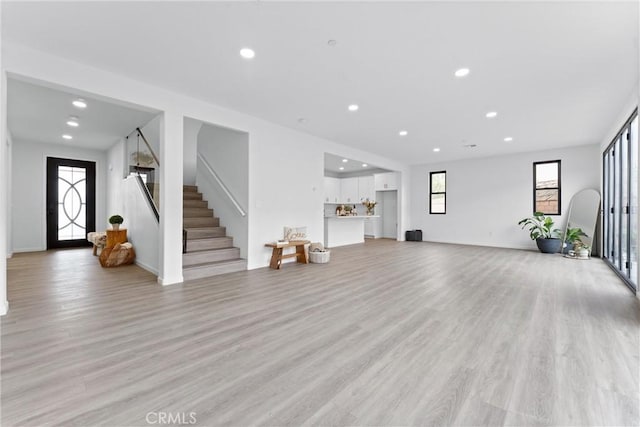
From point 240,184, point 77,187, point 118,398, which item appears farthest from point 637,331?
point 77,187

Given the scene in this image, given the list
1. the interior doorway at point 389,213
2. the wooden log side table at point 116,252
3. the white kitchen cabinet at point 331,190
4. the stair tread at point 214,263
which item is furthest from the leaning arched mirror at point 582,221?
the wooden log side table at point 116,252

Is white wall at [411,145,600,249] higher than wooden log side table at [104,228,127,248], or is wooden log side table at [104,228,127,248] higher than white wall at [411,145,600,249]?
white wall at [411,145,600,249]

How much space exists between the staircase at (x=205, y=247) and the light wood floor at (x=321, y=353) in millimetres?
438

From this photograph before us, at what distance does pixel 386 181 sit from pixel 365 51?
7.82 metres

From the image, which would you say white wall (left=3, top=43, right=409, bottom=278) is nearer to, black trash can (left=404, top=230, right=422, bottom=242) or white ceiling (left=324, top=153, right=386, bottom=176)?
white ceiling (left=324, top=153, right=386, bottom=176)

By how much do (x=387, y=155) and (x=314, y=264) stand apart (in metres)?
4.68

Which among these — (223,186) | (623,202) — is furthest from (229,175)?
(623,202)

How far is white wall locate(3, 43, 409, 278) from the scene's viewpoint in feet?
10.3

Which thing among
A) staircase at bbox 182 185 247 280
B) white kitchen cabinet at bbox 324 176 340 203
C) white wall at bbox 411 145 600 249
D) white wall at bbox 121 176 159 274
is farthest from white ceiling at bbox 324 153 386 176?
white wall at bbox 121 176 159 274

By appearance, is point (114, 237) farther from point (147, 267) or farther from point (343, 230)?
point (343, 230)

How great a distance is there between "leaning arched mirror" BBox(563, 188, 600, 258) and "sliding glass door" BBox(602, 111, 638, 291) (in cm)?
43

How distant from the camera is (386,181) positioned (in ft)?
34.6

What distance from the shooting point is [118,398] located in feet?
5.22

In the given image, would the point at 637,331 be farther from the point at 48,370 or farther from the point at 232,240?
the point at 232,240
